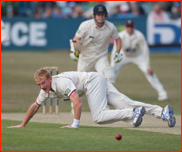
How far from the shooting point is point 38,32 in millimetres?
23109

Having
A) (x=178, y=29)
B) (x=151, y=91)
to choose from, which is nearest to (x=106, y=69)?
(x=151, y=91)

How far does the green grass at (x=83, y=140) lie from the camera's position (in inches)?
218

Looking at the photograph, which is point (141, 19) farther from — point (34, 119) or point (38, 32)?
point (34, 119)

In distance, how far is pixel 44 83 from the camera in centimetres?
660

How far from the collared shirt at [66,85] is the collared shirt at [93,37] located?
87.2 inches

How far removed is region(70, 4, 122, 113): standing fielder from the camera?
923 centimetres

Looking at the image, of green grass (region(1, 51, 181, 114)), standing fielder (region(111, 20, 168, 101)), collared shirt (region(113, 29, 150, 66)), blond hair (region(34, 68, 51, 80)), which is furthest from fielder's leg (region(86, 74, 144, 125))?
collared shirt (region(113, 29, 150, 66))

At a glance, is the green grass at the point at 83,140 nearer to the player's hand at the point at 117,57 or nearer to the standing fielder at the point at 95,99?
the standing fielder at the point at 95,99

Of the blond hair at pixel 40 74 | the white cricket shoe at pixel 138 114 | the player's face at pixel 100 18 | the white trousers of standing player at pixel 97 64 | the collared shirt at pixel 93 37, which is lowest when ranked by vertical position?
the white cricket shoe at pixel 138 114

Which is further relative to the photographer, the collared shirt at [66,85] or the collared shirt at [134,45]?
the collared shirt at [134,45]

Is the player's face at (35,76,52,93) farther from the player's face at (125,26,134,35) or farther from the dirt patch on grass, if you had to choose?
the player's face at (125,26,134,35)

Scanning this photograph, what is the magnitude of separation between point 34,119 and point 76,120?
6.51 ft

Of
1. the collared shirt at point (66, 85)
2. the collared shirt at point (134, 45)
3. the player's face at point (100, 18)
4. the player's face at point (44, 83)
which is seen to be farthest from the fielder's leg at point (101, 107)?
the collared shirt at point (134, 45)

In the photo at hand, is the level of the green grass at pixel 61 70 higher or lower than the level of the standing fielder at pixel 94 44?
lower
